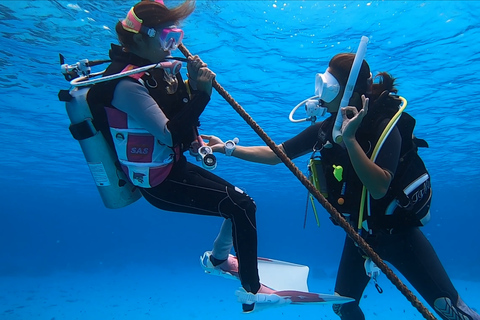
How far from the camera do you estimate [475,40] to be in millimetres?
10633

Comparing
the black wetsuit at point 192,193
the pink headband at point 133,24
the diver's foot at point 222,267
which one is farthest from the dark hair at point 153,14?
the diver's foot at point 222,267

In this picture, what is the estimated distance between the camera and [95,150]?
391cm

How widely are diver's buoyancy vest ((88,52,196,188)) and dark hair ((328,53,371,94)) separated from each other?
2.14 meters

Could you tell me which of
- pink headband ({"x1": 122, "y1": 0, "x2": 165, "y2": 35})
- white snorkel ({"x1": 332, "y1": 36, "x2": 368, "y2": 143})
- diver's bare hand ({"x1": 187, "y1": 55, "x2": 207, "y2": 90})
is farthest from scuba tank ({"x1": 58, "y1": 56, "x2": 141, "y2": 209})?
white snorkel ({"x1": 332, "y1": 36, "x2": 368, "y2": 143})

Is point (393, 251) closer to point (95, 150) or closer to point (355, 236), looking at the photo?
point (355, 236)

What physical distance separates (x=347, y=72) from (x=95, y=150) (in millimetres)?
3436

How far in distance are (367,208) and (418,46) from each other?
31.7 feet

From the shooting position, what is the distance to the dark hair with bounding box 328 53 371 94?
404 cm

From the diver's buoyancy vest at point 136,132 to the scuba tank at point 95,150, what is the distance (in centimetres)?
12

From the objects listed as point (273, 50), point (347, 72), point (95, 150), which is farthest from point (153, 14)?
point (273, 50)

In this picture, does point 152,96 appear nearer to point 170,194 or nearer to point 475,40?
point 170,194

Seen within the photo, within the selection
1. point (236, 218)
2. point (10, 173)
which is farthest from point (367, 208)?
point (10, 173)

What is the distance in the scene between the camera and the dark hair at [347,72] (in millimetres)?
4043

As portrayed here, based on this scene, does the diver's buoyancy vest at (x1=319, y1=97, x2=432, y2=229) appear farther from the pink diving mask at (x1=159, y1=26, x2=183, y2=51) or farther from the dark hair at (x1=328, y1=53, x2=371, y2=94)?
the pink diving mask at (x1=159, y1=26, x2=183, y2=51)
